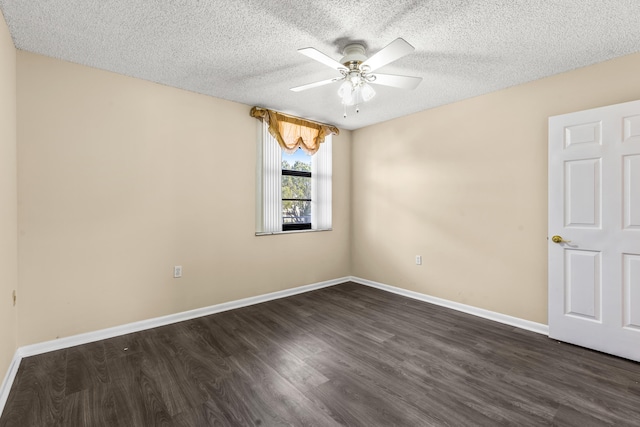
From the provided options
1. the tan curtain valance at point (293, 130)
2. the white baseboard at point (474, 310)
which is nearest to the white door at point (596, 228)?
the white baseboard at point (474, 310)

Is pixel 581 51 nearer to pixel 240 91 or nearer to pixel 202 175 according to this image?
pixel 240 91

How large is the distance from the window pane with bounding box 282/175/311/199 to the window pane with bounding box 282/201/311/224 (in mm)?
102

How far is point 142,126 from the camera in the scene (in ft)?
9.53

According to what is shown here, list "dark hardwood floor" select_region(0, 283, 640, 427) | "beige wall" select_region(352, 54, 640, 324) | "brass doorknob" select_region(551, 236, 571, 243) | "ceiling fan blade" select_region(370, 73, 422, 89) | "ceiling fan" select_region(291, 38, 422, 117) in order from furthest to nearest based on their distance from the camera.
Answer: "beige wall" select_region(352, 54, 640, 324), "brass doorknob" select_region(551, 236, 571, 243), "ceiling fan blade" select_region(370, 73, 422, 89), "ceiling fan" select_region(291, 38, 422, 117), "dark hardwood floor" select_region(0, 283, 640, 427)

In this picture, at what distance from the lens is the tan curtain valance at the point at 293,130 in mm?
3748

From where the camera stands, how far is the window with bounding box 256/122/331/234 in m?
3.81

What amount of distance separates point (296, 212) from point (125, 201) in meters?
2.14

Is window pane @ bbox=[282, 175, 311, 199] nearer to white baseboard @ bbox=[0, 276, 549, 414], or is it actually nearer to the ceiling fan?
white baseboard @ bbox=[0, 276, 549, 414]

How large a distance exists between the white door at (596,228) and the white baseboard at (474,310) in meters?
0.19

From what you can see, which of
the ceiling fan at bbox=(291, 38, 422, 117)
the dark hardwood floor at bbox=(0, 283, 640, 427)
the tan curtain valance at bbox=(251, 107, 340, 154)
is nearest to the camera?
the dark hardwood floor at bbox=(0, 283, 640, 427)

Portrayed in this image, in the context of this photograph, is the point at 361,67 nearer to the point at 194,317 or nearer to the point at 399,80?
the point at 399,80

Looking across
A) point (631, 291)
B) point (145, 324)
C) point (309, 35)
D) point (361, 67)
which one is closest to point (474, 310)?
point (631, 291)

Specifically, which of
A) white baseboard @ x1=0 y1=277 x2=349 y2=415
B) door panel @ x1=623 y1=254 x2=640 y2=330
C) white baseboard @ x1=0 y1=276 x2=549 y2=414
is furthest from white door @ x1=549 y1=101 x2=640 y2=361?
white baseboard @ x1=0 y1=277 x2=349 y2=415

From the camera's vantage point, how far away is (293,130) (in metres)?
4.02
